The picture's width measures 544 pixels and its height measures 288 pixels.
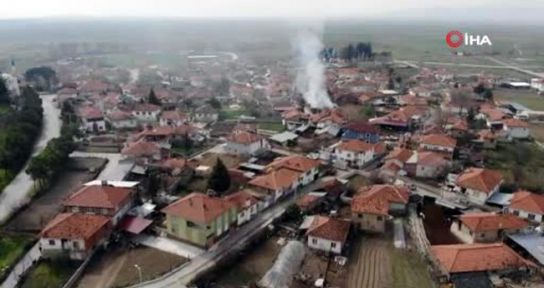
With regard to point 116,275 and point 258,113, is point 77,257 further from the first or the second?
point 258,113

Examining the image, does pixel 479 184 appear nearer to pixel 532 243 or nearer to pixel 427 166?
pixel 427 166

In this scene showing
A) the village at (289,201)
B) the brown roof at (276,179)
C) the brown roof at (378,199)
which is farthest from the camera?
the brown roof at (276,179)

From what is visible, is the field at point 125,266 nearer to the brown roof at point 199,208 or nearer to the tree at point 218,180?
the brown roof at point 199,208

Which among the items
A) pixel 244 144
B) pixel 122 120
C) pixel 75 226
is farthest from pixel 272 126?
pixel 75 226

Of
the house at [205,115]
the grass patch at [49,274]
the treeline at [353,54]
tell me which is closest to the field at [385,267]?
the grass patch at [49,274]

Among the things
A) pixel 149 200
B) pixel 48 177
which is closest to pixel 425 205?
pixel 149 200

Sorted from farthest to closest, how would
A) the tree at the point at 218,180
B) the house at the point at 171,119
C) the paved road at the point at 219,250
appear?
the house at the point at 171,119 → the tree at the point at 218,180 → the paved road at the point at 219,250
